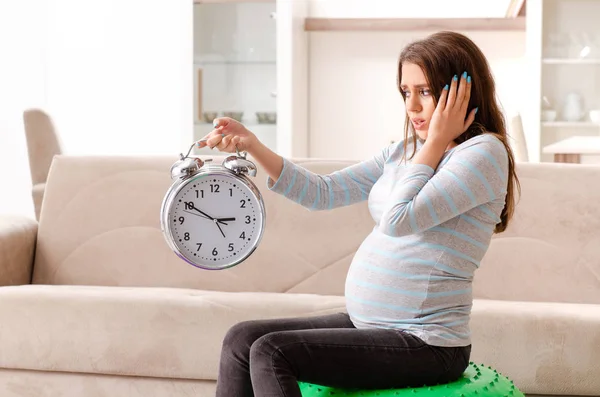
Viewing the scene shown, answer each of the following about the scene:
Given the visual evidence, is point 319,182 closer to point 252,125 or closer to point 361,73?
point 252,125

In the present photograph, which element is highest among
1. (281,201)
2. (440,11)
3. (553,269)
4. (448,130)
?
(440,11)

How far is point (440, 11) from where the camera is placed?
5.48 meters

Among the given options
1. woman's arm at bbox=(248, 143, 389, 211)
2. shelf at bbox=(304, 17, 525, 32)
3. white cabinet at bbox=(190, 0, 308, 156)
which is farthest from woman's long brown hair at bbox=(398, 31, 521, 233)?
shelf at bbox=(304, 17, 525, 32)

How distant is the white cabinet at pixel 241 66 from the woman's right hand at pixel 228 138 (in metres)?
3.54

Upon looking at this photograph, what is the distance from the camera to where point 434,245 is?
1525mm

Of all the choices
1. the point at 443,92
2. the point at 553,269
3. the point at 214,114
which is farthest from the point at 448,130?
the point at 214,114

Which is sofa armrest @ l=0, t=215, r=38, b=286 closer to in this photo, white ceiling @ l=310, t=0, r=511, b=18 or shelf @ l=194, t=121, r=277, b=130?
shelf @ l=194, t=121, r=277, b=130

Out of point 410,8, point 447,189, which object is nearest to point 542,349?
point 447,189

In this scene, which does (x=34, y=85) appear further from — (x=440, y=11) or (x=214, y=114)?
(x=440, y=11)

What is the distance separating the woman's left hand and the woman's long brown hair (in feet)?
0.07

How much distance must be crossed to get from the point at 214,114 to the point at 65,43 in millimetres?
1071

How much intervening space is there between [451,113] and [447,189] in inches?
6.1

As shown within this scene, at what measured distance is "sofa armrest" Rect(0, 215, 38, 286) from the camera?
2533 mm

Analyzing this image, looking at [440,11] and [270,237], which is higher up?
[440,11]
